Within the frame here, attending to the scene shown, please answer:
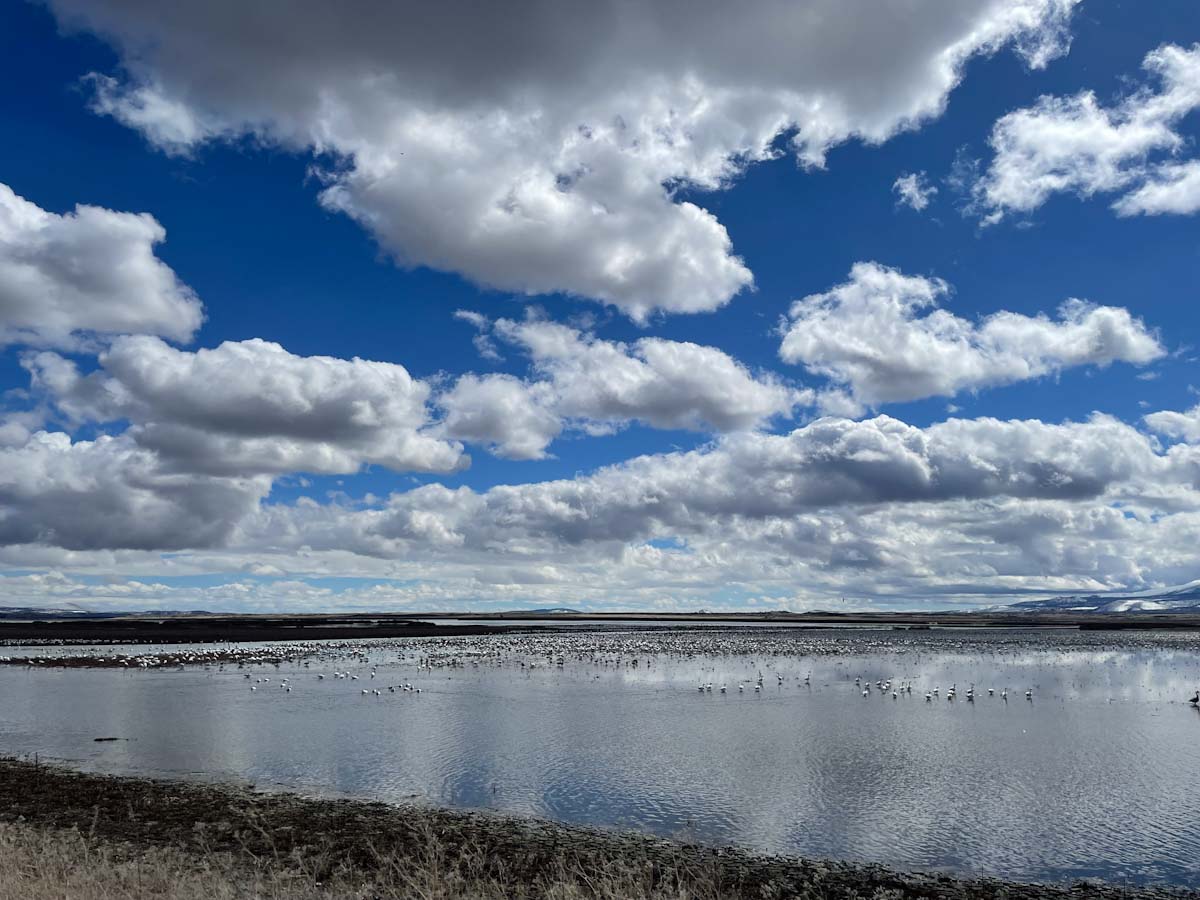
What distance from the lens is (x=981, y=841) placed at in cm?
1953

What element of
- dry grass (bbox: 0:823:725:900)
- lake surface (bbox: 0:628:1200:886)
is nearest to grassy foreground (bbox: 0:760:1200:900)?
dry grass (bbox: 0:823:725:900)

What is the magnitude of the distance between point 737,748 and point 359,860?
1525 cm

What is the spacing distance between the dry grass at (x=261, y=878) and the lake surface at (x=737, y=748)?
15.5ft

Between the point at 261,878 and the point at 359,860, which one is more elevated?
the point at 261,878

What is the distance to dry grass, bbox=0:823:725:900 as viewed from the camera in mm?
13570

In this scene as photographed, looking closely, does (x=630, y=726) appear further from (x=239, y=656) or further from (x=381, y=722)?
(x=239, y=656)

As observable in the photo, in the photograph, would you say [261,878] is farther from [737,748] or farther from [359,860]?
[737,748]

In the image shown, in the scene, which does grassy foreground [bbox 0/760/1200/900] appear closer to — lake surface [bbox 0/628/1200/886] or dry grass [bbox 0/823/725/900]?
dry grass [bbox 0/823/725/900]

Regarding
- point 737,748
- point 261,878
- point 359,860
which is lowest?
point 737,748

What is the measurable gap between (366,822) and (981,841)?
46.2 feet

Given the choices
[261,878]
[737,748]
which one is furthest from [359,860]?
[737,748]

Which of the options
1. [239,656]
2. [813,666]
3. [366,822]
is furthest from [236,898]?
[239,656]

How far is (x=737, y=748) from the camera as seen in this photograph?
29984mm

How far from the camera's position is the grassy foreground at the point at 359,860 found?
1447 cm
